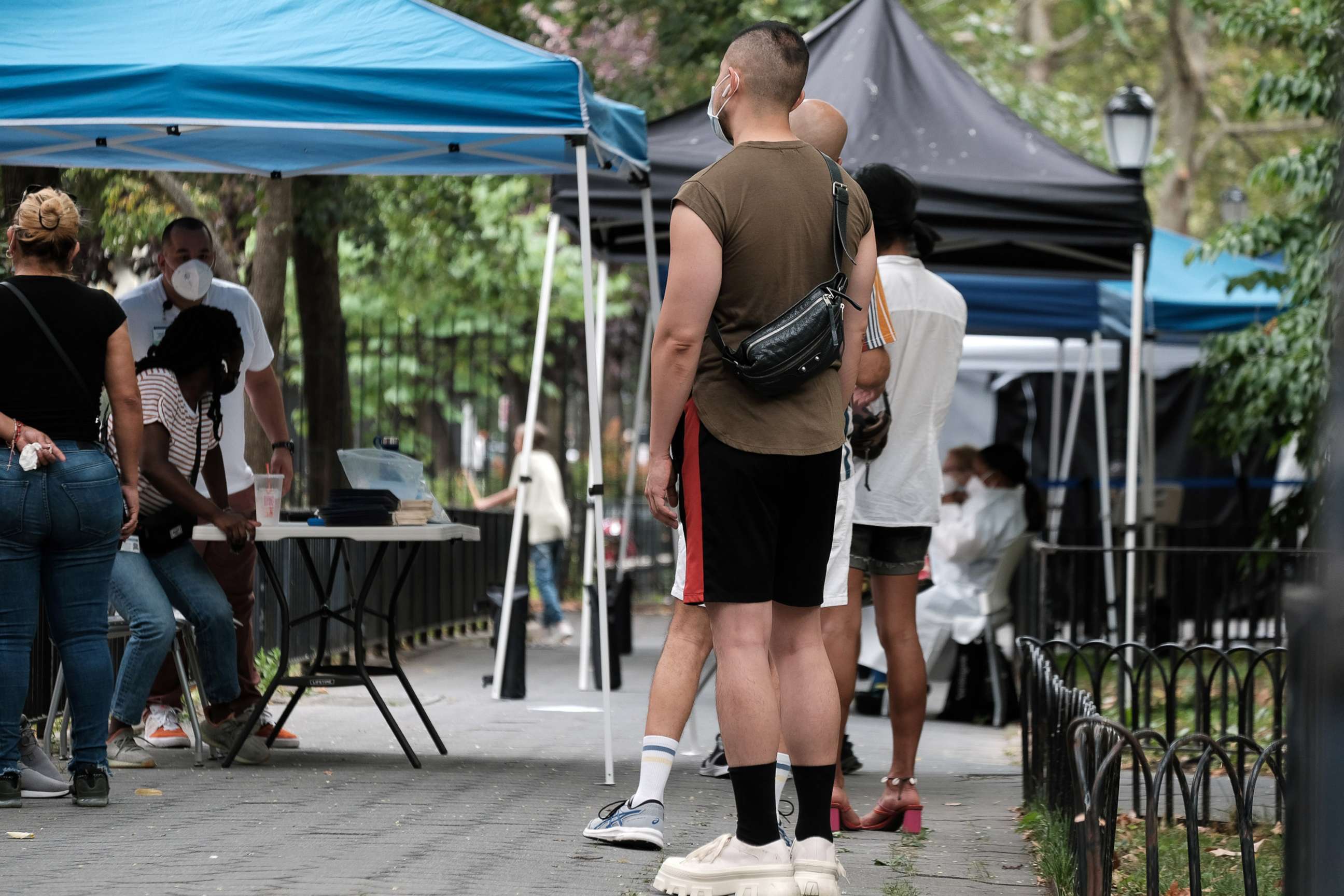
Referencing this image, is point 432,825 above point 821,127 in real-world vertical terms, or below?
below

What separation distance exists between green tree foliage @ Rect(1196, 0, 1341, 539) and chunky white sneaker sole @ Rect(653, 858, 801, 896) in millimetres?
7023

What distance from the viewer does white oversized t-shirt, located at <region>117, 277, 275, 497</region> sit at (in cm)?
640

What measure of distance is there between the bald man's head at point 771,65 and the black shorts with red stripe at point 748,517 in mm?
790

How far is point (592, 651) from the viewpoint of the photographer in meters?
10.1

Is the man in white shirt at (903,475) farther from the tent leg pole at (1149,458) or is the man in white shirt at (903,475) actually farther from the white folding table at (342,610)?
the tent leg pole at (1149,458)

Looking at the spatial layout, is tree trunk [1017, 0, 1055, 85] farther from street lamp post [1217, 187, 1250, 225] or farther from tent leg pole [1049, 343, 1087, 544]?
tent leg pole [1049, 343, 1087, 544]

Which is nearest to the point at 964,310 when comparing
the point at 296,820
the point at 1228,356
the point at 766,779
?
the point at 766,779

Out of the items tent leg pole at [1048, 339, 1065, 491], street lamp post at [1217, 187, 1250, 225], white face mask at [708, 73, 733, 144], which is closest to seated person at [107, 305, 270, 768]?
white face mask at [708, 73, 733, 144]

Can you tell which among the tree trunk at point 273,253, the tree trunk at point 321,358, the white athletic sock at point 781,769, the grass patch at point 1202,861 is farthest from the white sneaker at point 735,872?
the tree trunk at point 321,358

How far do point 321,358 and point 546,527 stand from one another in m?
3.16

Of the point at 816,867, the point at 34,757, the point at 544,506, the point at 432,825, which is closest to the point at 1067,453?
the point at 544,506

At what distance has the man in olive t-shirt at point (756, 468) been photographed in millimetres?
3975

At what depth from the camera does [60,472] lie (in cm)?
509

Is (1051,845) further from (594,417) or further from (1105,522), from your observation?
(1105,522)
